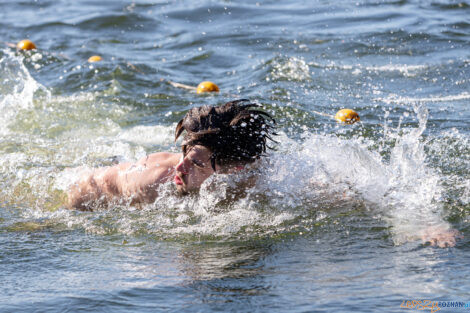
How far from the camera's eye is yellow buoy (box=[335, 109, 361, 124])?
707cm

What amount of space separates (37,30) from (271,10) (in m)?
4.75

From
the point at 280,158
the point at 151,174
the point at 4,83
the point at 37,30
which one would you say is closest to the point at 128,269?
the point at 151,174

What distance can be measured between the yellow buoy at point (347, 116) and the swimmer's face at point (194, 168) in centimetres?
285

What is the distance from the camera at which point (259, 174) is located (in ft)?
15.6

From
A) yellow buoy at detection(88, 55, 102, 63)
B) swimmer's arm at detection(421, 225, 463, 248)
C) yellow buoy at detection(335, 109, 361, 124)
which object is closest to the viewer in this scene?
swimmer's arm at detection(421, 225, 463, 248)

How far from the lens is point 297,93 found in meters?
8.34

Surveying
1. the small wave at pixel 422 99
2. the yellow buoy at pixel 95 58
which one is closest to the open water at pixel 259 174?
the small wave at pixel 422 99

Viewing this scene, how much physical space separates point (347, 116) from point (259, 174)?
2618mm

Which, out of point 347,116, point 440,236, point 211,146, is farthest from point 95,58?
point 440,236

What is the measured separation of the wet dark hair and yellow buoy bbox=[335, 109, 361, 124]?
104 inches

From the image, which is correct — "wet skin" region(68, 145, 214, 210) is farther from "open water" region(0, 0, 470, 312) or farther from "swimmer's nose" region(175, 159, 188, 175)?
"open water" region(0, 0, 470, 312)

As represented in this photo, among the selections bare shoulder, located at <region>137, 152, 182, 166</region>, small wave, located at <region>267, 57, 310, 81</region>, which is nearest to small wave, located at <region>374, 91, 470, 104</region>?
small wave, located at <region>267, 57, 310, 81</region>

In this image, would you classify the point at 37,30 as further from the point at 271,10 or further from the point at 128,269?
the point at 128,269

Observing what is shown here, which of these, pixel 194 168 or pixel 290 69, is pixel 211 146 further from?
pixel 290 69
